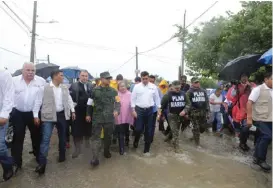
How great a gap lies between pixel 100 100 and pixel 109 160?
121 cm

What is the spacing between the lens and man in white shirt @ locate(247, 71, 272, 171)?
5355 millimetres

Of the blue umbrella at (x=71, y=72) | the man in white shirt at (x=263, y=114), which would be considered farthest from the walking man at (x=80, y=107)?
the blue umbrella at (x=71, y=72)

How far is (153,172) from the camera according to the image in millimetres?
5199

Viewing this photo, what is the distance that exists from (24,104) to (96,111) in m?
1.35

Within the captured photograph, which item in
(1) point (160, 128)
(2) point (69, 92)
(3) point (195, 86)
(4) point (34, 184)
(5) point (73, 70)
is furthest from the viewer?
(5) point (73, 70)

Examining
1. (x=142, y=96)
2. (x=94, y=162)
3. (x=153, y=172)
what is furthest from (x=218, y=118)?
(x=94, y=162)

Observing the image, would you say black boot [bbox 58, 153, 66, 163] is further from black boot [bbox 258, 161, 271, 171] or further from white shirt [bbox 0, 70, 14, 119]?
black boot [bbox 258, 161, 271, 171]

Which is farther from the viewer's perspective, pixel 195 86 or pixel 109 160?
pixel 195 86

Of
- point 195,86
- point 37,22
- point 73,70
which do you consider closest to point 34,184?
point 195,86

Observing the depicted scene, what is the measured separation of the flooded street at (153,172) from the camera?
470 cm

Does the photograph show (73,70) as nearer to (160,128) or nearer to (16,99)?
(160,128)

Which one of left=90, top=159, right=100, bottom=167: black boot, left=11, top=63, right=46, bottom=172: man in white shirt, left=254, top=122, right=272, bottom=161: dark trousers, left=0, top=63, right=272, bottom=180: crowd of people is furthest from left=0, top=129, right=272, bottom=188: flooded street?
left=11, top=63, right=46, bottom=172: man in white shirt

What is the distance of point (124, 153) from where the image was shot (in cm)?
629

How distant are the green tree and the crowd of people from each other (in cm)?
572
